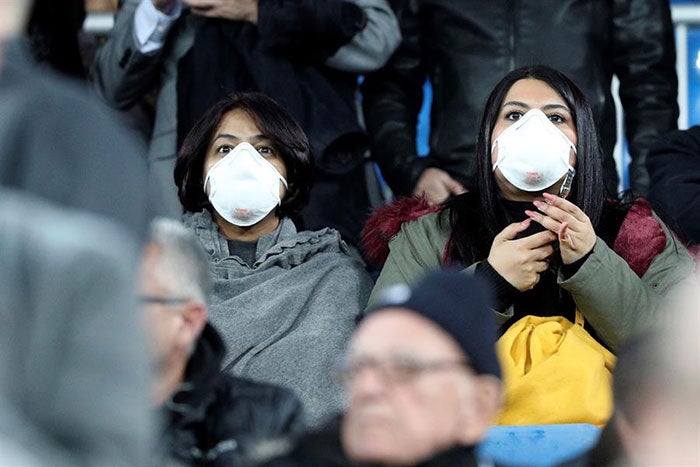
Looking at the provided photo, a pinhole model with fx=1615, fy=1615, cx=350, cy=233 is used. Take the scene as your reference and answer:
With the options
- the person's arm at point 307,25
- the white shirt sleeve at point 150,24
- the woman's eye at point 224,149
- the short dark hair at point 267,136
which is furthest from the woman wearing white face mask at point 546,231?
the white shirt sleeve at point 150,24

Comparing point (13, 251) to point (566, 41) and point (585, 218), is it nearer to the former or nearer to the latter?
point (585, 218)

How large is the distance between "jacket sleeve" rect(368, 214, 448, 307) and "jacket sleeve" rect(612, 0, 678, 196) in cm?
125

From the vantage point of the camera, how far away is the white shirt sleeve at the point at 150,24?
598 centimetres

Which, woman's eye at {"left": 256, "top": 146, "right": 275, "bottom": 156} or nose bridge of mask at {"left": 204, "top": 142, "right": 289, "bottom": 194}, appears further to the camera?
woman's eye at {"left": 256, "top": 146, "right": 275, "bottom": 156}

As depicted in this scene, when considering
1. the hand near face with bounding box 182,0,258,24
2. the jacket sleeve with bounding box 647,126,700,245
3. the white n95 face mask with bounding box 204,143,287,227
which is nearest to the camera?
the white n95 face mask with bounding box 204,143,287,227

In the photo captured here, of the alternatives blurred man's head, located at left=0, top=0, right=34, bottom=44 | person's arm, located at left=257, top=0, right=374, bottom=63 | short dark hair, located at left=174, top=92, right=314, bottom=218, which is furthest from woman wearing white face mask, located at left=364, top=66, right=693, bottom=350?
blurred man's head, located at left=0, top=0, right=34, bottom=44

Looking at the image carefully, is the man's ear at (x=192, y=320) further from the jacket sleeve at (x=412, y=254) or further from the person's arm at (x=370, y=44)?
Result: the person's arm at (x=370, y=44)

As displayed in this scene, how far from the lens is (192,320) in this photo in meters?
3.51

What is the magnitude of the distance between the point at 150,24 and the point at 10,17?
3325 mm

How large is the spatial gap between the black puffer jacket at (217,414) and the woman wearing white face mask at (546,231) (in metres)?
1.25

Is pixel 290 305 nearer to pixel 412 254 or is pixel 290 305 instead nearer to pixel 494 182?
pixel 412 254

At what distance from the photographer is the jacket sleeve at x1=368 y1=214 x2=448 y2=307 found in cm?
494

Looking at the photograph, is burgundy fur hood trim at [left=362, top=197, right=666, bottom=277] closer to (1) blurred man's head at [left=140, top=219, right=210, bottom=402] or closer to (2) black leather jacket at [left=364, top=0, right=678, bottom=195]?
(2) black leather jacket at [left=364, top=0, right=678, bottom=195]

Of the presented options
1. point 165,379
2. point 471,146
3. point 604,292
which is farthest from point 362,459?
point 471,146
